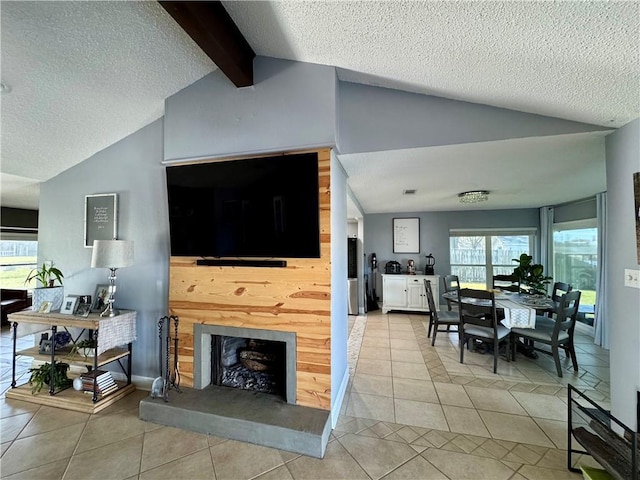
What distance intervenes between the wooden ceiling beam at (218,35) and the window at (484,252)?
17.1ft

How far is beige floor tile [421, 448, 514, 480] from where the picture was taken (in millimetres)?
1605

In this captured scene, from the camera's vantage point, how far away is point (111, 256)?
2340 mm

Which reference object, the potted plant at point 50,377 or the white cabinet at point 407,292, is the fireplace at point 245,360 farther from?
the white cabinet at point 407,292

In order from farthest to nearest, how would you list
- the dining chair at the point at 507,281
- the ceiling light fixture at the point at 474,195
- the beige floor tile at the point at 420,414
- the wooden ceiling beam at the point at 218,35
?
the dining chair at the point at 507,281 → the ceiling light fixture at the point at 474,195 → the beige floor tile at the point at 420,414 → the wooden ceiling beam at the point at 218,35

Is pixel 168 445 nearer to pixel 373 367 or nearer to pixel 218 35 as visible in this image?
pixel 373 367

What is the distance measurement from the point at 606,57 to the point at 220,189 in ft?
8.27

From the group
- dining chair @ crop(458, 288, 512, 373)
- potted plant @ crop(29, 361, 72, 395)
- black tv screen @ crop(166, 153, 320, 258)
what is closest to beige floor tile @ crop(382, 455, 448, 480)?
black tv screen @ crop(166, 153, 320, 258)

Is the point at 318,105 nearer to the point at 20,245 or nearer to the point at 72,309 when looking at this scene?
the point at 72,309

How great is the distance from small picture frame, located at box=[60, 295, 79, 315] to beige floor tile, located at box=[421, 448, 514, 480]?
3335 mm

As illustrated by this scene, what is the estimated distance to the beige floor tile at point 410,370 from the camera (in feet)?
9.32

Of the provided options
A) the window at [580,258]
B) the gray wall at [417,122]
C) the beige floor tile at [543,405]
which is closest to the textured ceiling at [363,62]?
the gray wall at [417,122]

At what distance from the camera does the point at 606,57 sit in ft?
4.22

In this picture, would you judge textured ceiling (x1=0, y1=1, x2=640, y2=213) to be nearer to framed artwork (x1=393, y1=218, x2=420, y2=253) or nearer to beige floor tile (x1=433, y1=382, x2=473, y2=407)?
beige floor tile (x1=433, y1=382, x2=473, y2=407)

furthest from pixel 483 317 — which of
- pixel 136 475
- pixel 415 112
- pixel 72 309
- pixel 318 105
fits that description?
pixel 72 309
